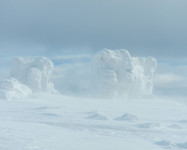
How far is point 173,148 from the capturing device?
15516 mm

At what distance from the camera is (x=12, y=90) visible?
40.7 m

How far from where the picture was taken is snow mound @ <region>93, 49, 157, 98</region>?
47.7m

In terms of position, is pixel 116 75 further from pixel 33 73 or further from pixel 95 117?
pixel 95 117

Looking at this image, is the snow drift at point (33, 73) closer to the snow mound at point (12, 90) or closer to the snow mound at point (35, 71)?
the snow mound at point (35, 71)

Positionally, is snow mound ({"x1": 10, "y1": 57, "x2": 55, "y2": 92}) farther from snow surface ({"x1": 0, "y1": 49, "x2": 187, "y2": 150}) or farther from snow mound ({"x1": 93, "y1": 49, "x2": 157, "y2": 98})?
snow mound ({"x1": 93, "y1": 49, "x2": 157, "y2": 98})

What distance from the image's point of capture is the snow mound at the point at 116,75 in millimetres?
47656

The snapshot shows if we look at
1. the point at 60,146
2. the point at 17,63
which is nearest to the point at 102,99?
the point at 17,63

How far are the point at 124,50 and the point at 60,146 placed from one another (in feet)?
124

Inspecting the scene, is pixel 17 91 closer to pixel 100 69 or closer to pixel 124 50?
pixel 100 69

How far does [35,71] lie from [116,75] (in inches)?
420

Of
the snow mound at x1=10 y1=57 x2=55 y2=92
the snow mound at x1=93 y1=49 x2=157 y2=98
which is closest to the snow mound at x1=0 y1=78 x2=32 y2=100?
the snow mound at x1=10 y1=57 x2=55 y2=92

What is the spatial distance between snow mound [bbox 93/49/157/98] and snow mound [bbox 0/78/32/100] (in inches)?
387

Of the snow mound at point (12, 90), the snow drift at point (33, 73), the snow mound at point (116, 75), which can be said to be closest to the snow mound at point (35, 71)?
the snow drift at point (33, 73)

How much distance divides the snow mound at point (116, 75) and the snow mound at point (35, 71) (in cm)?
638
